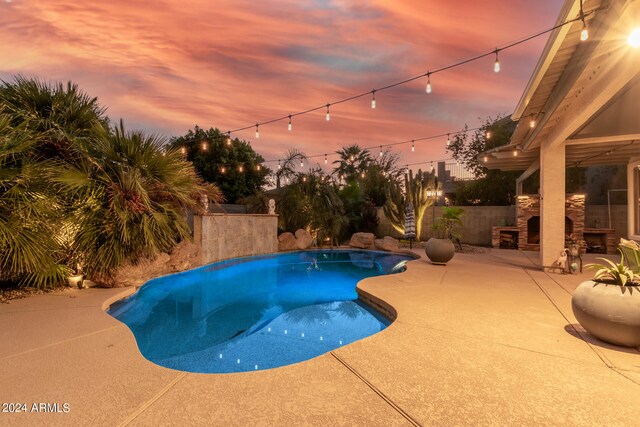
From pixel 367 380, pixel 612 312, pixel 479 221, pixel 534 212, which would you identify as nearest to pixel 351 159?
pixel 479 221

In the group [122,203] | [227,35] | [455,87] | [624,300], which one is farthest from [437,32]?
[122,203]

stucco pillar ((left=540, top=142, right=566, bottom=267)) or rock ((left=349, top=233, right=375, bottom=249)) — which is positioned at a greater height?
stucco pillar ((left=540, top=142, right=566, bottom=267))

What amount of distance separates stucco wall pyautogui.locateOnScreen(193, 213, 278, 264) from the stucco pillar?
8654 millimetres

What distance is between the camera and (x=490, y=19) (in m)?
5.93

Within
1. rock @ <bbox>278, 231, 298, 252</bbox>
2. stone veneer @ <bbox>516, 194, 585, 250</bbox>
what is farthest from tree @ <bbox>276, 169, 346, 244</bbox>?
stone veneer @ <bbox>516, 194, 585, 250</bbox>

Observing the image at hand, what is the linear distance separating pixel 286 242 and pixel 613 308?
10799 mm

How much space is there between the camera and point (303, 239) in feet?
42.6

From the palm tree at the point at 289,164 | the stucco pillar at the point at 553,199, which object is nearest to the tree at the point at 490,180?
the palm tree at the point at 289,164

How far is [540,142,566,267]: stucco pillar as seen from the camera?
6.44 metres

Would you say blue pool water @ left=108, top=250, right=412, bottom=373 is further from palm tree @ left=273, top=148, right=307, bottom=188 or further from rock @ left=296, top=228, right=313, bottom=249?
palm tree @ left=273, top=148, right=307, bottom=188

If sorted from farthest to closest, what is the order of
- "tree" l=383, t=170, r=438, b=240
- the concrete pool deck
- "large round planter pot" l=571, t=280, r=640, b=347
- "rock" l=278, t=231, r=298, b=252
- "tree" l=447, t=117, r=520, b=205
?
"tree" l=447, t=117, r=520, b=205 → "tree" l=383, t=170, r=438, b=240 → "rock" l=278, t=231, r=298, b=252 → "large round planter pot" l=571, t=280, r=640, b=347 → the concrete pool deck

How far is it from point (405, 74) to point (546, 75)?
125 inches

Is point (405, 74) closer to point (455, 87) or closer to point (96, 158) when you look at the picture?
point (455, 87)

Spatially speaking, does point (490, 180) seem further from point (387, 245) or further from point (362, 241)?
point (362, 241)
